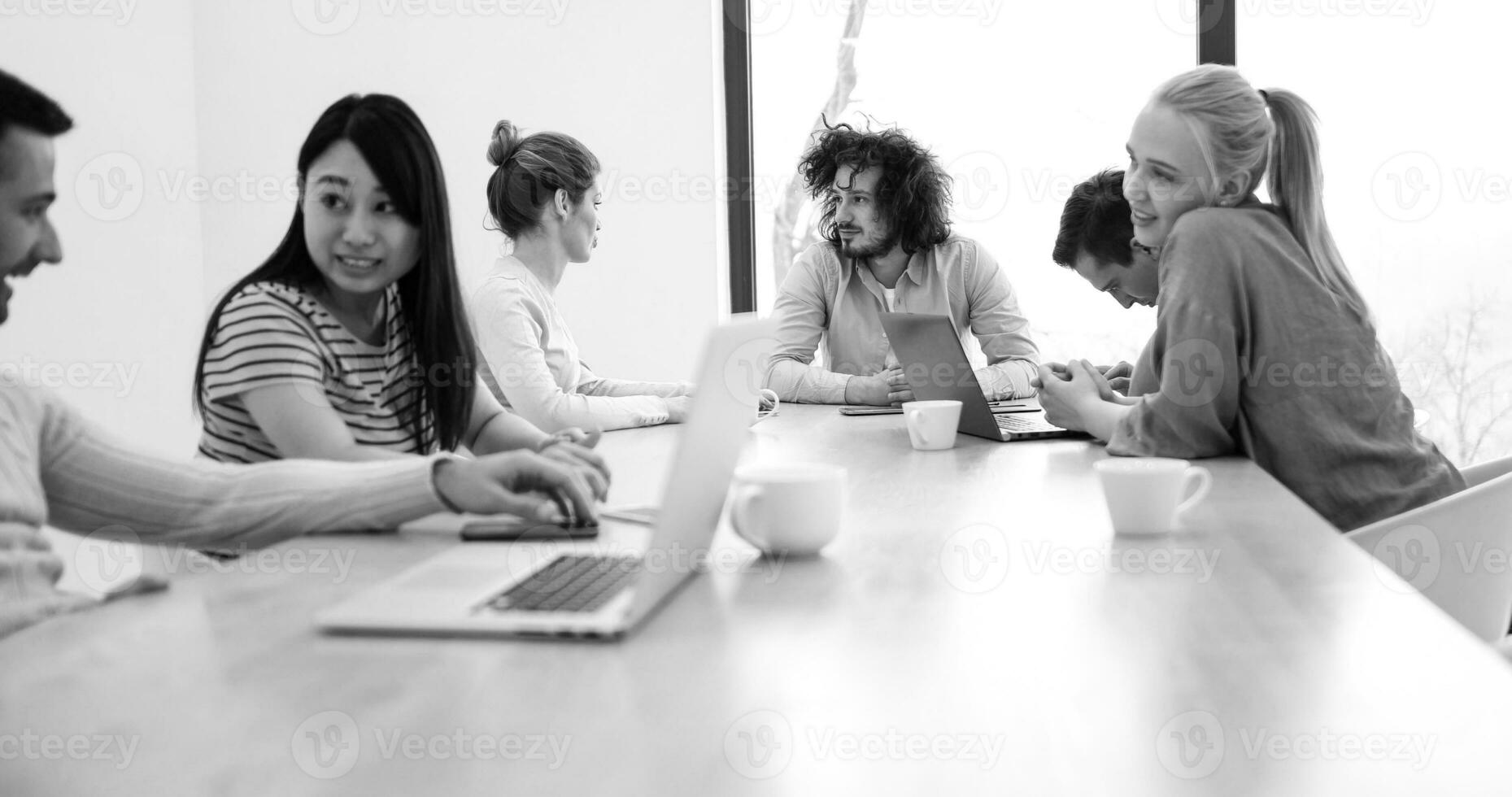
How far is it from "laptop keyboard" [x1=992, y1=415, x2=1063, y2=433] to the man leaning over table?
3.10ft

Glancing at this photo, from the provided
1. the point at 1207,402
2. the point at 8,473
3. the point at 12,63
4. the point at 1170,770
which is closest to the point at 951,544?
the point at 1170,770

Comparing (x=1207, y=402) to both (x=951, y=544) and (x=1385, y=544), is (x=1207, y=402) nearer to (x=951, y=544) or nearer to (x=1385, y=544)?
(x=1385, y=544)

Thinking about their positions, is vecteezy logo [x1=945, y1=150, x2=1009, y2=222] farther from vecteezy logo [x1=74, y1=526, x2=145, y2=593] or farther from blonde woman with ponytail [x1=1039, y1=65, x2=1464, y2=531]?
vecteezy logo [x1=74, y1=526, x2=145, y2=593]

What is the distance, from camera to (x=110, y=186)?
10.5 ft

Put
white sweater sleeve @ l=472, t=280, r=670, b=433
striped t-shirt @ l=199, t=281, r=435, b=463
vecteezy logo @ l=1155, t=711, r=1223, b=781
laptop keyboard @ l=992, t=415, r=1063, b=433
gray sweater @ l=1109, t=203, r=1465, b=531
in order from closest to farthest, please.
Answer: vecteezy logo @ l=1155, t=711, r=1223, b=781 → striped t-shirt @ l=199, t=281, r=435, b=463 → gray sweater @ l=1109, t=203, r=1465, b=531 → laptop keyboard @ l=992, t=415, r=1063, b=433 → white sweater sleeve @ l=472, t=280, r=670, b=433

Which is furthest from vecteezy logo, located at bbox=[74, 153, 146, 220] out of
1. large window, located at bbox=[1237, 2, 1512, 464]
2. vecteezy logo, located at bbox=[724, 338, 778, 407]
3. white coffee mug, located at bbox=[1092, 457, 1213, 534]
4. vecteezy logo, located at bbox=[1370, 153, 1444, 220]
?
vecteezy logo, located at bbox=[1370, 153, 1444, 220]

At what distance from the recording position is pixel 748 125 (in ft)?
13.1

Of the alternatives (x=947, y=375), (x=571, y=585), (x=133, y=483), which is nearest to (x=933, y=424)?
(x=947, y=375)

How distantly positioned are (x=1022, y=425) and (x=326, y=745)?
1.62 meters

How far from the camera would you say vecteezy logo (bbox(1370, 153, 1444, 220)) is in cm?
378

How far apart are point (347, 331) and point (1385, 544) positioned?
4.48 feet
